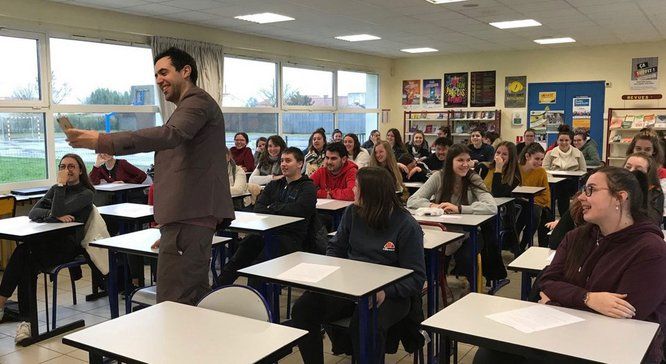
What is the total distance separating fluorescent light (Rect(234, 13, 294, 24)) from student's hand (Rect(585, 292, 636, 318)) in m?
6.46

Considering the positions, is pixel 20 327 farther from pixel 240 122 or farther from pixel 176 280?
pixel 240 122

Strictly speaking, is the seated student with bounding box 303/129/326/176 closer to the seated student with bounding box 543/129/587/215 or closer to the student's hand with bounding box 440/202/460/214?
the student's hand with bounding box 440/202/460/214

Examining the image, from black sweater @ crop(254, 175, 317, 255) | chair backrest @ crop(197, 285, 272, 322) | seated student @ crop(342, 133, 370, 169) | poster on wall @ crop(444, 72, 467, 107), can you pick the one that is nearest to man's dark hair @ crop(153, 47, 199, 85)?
chair backrest @ crop(197, 285, 272, 322)

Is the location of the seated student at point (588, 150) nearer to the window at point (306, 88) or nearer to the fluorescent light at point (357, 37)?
the fluorescent light at point (357, 37)

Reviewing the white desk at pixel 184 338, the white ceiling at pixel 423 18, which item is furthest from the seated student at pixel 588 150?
the white desk at pixel 184 338


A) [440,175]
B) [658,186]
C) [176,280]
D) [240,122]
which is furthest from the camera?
[240,122]

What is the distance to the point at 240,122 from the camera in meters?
9.57

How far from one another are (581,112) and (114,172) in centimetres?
904

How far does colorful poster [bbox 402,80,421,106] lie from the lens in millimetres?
13289

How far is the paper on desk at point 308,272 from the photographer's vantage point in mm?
2607

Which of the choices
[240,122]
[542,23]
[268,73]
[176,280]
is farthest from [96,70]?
[542,23]

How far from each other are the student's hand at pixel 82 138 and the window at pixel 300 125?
8.58m

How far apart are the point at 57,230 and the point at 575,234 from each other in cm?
325

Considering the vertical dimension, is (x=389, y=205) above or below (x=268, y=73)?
below
